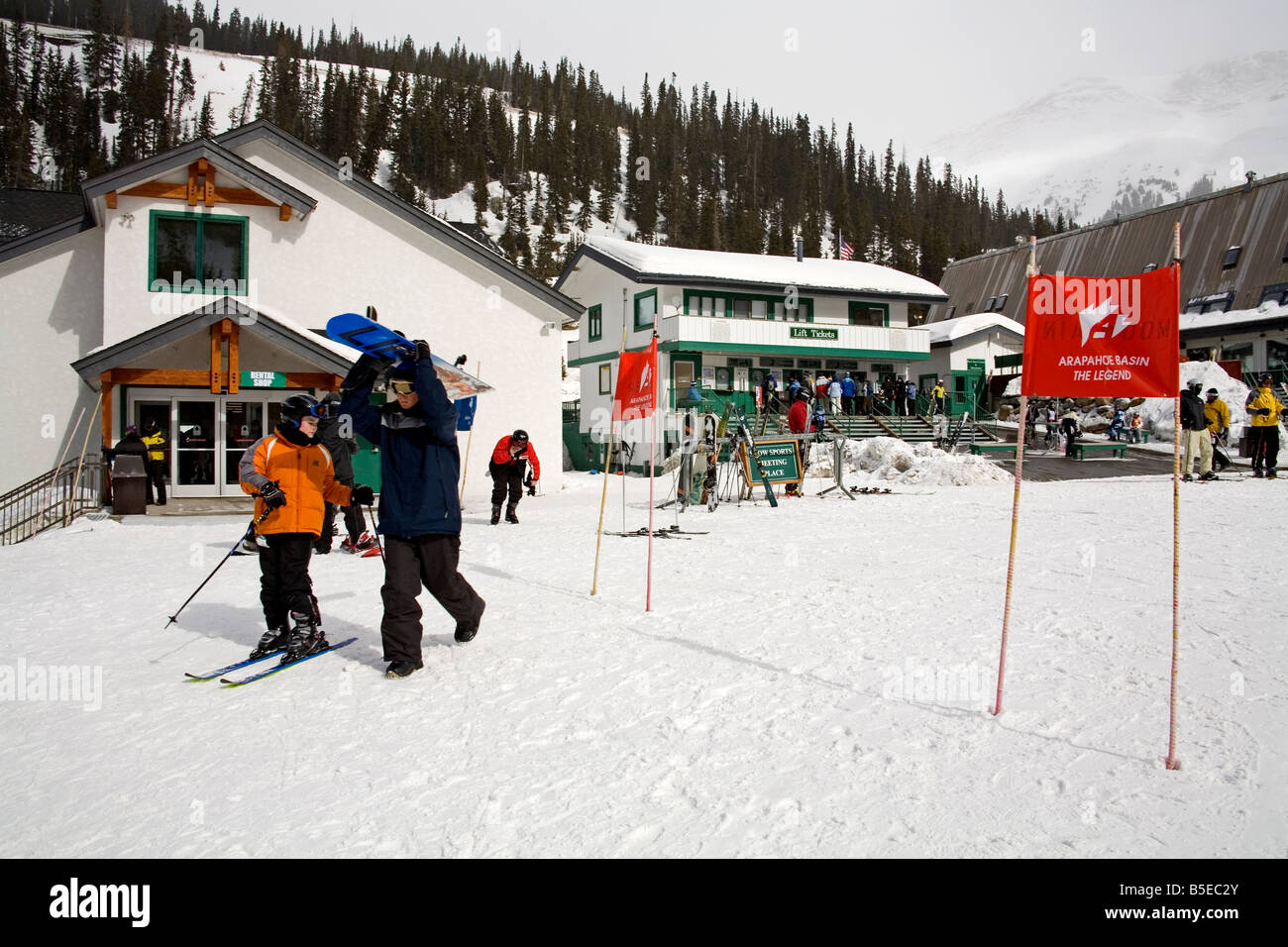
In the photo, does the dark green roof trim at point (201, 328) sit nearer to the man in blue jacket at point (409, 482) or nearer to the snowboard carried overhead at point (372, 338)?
the snowboard carried overhead at point (372, 338)

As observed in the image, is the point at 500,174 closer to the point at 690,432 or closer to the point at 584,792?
the point at 690,432

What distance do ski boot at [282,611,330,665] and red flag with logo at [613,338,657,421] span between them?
13.7ft

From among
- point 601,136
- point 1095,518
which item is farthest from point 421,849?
point 601,136

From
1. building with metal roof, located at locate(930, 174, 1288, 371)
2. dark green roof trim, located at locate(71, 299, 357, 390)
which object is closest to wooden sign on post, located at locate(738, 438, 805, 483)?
dark green roof trim, located at locate(71, 299, 357, 390)

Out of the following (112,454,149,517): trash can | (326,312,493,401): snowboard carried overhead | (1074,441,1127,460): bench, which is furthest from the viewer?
(1074,441,1127,460): bench

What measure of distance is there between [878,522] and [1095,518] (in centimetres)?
304

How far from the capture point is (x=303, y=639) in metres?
5.58

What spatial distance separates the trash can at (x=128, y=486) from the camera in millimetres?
14633

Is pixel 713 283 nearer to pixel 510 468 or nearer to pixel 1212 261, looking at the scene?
pixel 510 468

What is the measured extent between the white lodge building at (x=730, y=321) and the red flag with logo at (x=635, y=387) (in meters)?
19.4

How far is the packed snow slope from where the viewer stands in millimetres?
3025

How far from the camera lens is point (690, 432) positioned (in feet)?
49.2

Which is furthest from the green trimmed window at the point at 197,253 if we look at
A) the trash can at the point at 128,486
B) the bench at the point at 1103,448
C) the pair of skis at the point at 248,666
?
the bench at the point at 1103,448

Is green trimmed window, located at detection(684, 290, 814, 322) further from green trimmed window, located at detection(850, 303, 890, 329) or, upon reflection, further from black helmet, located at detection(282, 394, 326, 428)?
black helmet, located at detection(282, 394, 326, 428)
